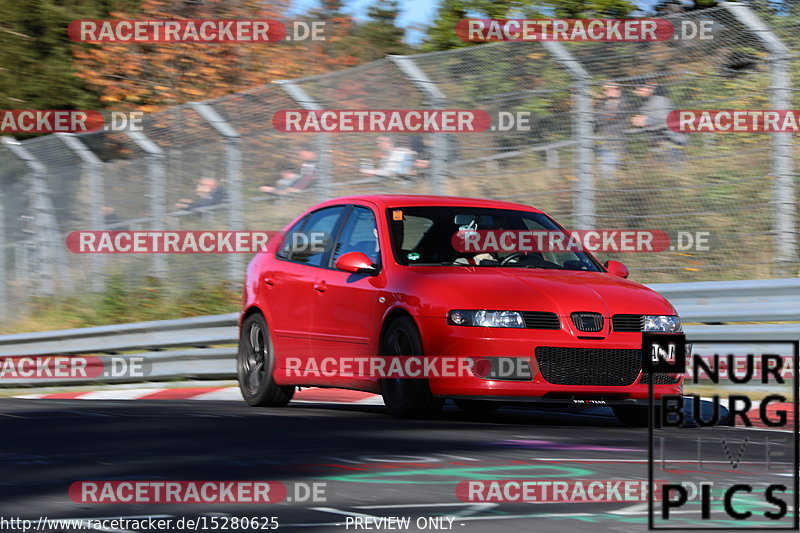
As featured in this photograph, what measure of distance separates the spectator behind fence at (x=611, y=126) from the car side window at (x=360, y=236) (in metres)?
3.65

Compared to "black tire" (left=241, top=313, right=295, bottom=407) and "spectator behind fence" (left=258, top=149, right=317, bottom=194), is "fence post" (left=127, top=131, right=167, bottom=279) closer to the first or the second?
"spectator behind fence" (left=258, top=149, right=317, bottom=194)

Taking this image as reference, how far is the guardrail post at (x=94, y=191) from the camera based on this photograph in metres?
19.4

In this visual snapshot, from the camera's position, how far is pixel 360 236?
10508mm

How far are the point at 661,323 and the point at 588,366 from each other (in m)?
0.61

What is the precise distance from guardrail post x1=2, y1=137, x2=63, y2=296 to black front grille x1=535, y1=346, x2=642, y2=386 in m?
12.7

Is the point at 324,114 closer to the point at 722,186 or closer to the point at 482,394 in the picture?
the point at 722,186

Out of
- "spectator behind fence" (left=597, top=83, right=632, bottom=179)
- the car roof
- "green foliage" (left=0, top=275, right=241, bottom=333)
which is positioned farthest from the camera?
"green foliage" (left=0, top=275, right=241, bottom=333)

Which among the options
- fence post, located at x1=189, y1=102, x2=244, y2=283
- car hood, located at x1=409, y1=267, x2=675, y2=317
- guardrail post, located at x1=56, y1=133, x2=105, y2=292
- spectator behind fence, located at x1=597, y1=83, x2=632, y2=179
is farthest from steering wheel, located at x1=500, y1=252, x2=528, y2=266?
guardrail post, located at x1=56, y1=133, x2=105, y2=292

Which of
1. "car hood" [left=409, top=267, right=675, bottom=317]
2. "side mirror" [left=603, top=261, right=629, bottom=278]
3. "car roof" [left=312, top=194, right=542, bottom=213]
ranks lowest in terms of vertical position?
"car hood" [left=409, top=267, right=675, bottom=317]

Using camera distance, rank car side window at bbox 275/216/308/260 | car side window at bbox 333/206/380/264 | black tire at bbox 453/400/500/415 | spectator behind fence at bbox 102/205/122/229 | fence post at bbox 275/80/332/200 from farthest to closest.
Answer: spectator behind fence at bbox 102/205/122/229 → fence post at bbox 275/80/332/200 → car side window at bbox 275/216/308/260 → black tire at bbox 453/400/500/415 → car side window at bbox 333/206/380/264

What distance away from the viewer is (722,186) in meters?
13.1

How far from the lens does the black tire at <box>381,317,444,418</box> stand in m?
9.32

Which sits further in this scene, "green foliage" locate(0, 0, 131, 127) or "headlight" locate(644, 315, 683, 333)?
"green foliage" locate(0, 0, 131, 127)

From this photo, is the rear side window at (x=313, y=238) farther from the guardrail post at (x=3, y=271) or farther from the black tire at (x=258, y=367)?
the guardrail post at (x=3, y=271)
